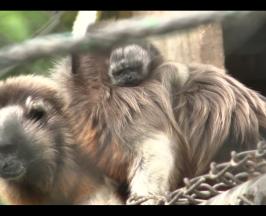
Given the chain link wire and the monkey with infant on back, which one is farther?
the monkey with infant on back

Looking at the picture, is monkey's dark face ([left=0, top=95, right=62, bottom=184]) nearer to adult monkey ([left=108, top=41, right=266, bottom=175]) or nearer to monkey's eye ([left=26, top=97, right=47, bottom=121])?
monkey's eye ([left=26, top=97, right=47, bottom=121])

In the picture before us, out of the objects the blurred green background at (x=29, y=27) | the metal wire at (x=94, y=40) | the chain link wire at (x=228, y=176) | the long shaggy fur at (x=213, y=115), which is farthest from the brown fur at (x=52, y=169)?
the metal wire at (x=94, y=40)

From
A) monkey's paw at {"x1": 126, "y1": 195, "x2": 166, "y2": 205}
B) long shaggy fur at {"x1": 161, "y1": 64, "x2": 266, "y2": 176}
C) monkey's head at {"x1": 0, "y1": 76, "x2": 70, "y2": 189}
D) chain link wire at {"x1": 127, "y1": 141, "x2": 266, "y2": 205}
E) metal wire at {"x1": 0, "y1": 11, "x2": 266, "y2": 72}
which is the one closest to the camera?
metal wire at {"x1": 0, "y1": 11, "x2": 266, "y2": 72}

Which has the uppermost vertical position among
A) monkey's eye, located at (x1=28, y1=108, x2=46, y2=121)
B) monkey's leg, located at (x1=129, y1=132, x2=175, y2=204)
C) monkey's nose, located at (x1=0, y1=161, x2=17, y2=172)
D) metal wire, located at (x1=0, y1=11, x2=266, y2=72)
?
metal wire, located at (x1=0, y1=11, x2=266, y2=72)

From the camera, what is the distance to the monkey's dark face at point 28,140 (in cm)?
162

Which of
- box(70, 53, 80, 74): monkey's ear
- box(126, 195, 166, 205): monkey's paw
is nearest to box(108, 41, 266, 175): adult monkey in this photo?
box(70, 53, 80, 74): monkey's ear

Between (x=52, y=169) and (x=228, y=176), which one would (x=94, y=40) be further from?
(x=52, y=169)

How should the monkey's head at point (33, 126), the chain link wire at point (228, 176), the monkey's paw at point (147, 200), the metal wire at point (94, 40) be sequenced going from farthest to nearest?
the monkey's head at point (33, 126), the monkey's paw at point (147, 200), the chain link wire at point (228, 176), the metal wire at point (94, 40)

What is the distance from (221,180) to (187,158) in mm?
370

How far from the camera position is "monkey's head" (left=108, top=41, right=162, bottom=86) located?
1.70 meters

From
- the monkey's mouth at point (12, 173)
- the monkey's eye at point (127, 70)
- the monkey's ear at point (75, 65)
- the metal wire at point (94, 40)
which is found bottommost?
the monkey's mouth at point (12, 173)

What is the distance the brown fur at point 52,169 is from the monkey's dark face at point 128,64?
0.53 feet

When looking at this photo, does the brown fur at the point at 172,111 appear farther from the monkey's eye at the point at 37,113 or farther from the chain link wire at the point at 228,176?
the chain link wire at the point at 228,176
